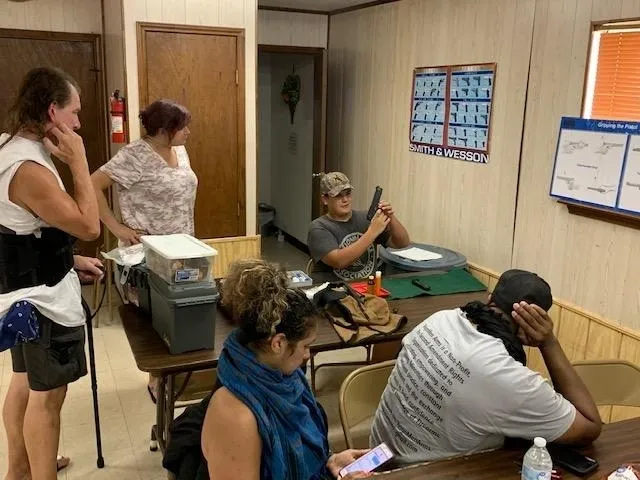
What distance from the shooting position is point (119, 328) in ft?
13.5

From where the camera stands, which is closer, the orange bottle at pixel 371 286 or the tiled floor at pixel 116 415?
the tiled floor at pixel 116 415

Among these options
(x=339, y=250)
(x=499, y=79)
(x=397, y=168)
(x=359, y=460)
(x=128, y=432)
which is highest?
(x=499, y=79)

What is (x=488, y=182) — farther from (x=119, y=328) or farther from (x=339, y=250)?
(x=119, y=328)

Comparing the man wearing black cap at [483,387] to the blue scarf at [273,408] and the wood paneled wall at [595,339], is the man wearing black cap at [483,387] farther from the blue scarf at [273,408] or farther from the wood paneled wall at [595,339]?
the wood paneled wall at [595,339]

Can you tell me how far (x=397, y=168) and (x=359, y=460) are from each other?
3022mm

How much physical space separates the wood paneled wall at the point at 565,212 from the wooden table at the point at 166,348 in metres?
0.59

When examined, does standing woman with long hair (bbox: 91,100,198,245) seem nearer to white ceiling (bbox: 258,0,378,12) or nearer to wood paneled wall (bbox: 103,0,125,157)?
wood paneled wall (bbox: 103,0,125,157)

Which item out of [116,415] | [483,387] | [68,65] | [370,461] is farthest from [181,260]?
[68,65]

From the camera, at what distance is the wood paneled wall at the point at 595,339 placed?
104 inches

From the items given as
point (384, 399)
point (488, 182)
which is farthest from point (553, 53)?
point (384, 399)

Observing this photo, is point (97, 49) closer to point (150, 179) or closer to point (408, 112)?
point (150, 179)

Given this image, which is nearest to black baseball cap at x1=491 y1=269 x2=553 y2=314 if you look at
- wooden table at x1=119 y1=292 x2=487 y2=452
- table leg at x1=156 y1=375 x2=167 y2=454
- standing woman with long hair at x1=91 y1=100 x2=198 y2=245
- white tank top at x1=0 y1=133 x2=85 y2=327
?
wooden table at x1=119 y1=292 x2=487 y2=452

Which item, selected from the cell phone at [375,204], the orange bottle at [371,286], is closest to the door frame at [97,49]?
the cell phone at [375,204]

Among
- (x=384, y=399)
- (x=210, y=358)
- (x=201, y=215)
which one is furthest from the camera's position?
(x=201, y=215)
